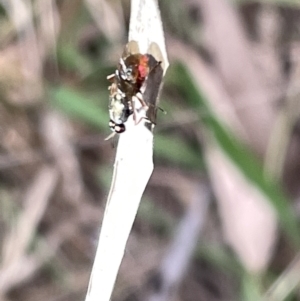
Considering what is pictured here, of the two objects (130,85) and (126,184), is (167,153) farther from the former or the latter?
(126,184)

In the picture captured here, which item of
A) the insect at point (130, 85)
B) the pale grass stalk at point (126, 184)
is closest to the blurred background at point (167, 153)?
the insect at point (130, 85)

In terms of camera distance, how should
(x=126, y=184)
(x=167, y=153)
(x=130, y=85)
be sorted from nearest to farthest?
1. (x=126, y=184)
2. (x=130, y=85)
3. (x=167, y=153)

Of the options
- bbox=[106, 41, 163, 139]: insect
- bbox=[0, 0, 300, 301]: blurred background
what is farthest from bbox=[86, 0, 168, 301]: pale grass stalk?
bbox=[0, 0, 300, 301]: blurred background

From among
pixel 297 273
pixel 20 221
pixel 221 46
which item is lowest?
pixel 297 273

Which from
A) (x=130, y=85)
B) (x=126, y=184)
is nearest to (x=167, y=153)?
(x=130, y=85)

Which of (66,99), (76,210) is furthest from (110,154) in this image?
(66,99)

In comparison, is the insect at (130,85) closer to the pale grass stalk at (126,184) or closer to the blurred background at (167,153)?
the pale grass stalk at (126,184)

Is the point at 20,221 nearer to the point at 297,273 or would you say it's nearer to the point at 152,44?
the point at 297,273
